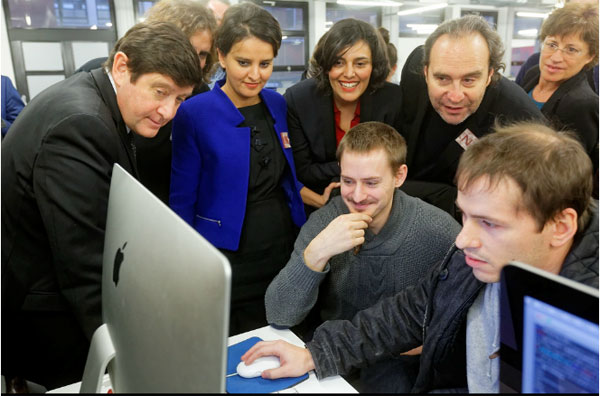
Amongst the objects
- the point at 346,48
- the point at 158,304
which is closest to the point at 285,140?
the point at 346,48

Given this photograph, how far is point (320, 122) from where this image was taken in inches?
73.5

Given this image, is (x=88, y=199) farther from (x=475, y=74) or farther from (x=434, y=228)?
(x=475, y=74)

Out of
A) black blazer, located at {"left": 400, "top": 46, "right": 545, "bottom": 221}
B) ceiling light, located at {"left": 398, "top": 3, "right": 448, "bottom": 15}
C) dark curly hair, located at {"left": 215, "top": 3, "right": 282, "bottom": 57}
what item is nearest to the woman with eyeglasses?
black blazer, located at {"left": 400, "top": 46, "right": 545, "bottom": 221}

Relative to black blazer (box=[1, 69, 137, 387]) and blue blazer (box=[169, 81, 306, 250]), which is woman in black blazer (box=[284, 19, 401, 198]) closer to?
blue blazer (box=[169, 81, 306, 250])

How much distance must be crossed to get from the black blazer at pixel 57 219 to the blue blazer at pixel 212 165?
479mm

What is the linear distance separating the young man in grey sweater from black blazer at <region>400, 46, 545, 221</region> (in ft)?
0.75

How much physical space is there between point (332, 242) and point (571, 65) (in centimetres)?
156

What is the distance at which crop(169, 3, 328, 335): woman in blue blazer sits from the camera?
5.45 ft

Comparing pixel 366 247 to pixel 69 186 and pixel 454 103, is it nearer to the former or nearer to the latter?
pixel 454 103

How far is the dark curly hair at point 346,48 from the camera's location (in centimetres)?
182

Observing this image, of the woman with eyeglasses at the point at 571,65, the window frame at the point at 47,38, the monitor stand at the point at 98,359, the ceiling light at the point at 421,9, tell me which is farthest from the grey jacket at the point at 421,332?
the ceiling light at the point at 421,9

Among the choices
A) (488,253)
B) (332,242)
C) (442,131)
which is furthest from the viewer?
(442,131)

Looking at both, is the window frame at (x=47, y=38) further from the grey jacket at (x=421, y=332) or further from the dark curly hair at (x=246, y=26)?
the grey jacket at (x=421, y=332)

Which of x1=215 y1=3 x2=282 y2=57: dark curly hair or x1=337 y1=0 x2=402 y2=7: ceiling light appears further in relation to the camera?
x1=337 y1=0 x2=402 y2=7: ceiling light
